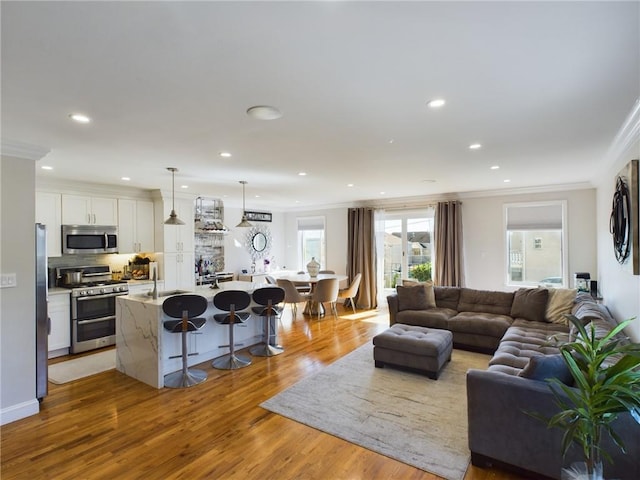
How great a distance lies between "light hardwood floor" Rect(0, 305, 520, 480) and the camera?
2.24 m

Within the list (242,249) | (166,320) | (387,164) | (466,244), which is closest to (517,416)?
(387,164)

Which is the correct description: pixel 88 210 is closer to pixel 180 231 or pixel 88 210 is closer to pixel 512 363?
pixel 180 231

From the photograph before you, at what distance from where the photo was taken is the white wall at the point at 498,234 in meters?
5.48

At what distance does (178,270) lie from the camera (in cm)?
609

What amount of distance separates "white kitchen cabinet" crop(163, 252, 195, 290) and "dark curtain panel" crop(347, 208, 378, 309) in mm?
3688

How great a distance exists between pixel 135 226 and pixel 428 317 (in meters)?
5.09

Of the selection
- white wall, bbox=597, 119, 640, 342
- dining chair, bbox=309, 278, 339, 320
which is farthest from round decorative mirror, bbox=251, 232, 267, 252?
white wall, bbox=597, 119, 640, 342

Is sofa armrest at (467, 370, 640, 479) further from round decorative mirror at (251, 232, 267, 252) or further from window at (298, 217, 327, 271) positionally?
round decorative mirror at (251, 232, 267, 252)

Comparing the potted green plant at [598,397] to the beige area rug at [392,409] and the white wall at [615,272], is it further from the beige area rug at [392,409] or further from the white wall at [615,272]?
the white wall at [615,272]

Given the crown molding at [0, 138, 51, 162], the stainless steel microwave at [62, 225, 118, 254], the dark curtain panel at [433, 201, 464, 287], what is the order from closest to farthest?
the crown molding at [0, 138, 51, 162], the stainless steel microwave at [62, 225, 118, 254], the dark curtain panel at [433, 201, 464, 287]

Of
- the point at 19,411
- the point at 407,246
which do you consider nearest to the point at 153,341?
the point at 19,411

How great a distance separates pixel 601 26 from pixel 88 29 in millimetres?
2285

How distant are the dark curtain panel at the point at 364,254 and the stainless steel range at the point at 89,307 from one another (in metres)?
4.79

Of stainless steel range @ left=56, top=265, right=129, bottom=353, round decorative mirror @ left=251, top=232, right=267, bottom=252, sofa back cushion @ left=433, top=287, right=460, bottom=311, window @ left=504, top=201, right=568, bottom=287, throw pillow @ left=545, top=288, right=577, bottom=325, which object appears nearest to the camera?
throw pillow @ left=545, top=288, right=577, bottom=325
